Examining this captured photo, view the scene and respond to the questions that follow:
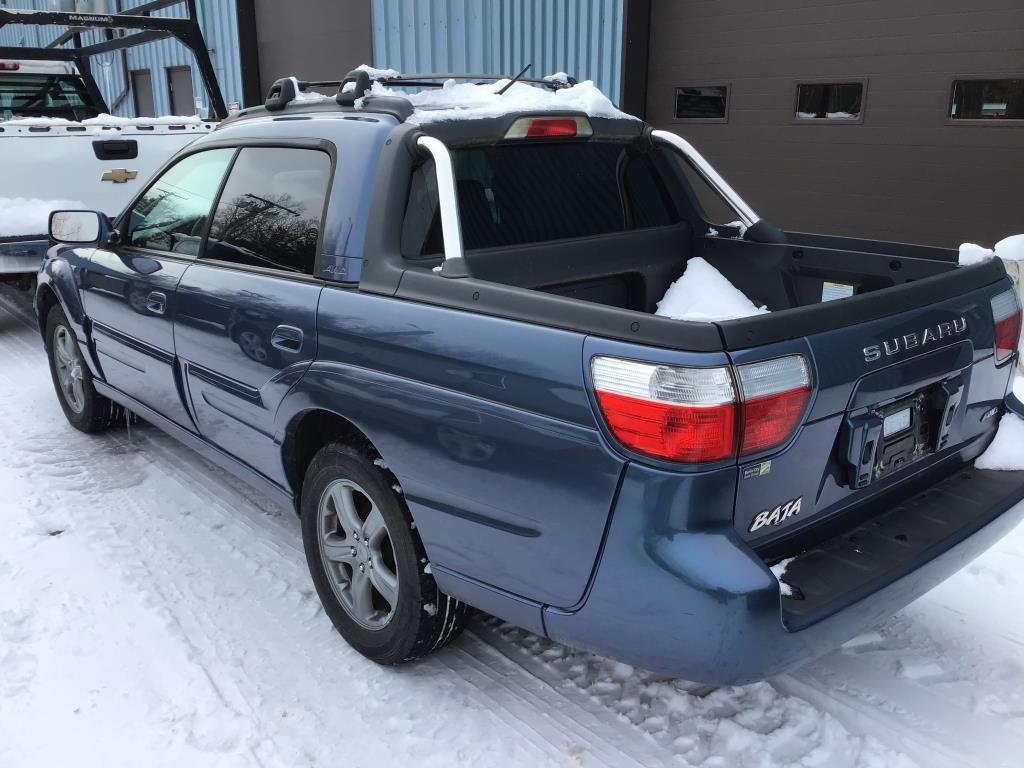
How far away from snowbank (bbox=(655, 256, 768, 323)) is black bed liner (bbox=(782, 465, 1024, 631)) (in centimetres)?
104

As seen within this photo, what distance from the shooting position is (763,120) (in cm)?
771

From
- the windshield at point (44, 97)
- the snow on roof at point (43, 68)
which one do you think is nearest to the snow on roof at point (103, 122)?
the windshield at point (44, 97)

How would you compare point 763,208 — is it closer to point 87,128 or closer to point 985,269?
point 985,269

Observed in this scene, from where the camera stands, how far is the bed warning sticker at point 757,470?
207cm

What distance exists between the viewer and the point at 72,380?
16.8 ft

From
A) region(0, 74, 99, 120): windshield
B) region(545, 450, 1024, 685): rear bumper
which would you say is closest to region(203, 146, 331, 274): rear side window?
region(545, 450, 1024, 685): rear bumper

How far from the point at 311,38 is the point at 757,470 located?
11.4m

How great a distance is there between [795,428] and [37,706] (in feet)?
8.26

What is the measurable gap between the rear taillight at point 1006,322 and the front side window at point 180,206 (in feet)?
9.55

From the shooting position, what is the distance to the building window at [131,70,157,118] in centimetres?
1661

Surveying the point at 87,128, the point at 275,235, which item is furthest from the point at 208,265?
the point at 87,128

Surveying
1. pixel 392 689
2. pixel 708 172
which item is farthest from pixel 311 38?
pixel 392 689

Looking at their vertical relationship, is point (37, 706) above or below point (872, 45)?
below

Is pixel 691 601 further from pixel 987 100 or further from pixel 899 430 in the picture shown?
pixel 987 100
